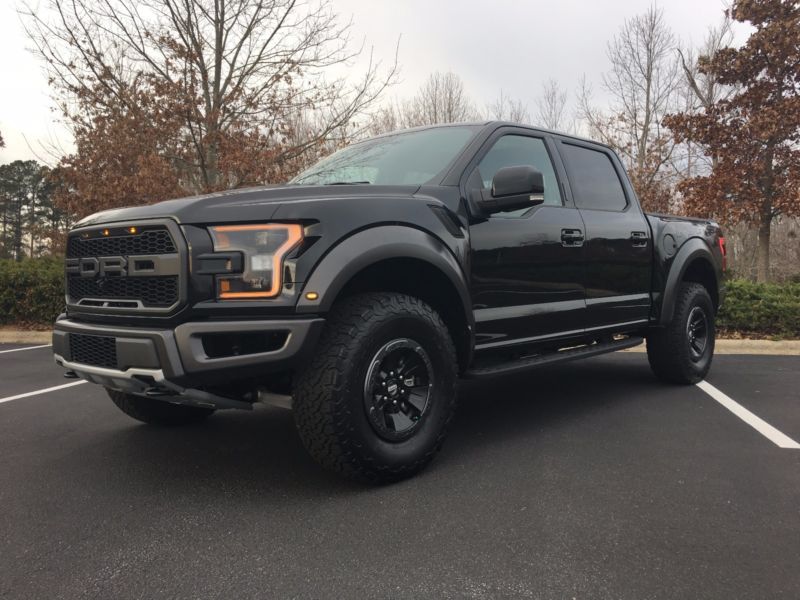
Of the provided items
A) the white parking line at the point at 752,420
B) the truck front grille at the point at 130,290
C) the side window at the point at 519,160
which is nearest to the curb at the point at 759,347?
the white parking line at the point at 752,420

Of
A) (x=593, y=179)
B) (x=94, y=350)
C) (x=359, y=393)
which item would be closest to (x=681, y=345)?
(x=593, y=179)

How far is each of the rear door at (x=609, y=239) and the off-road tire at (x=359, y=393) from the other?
5.59 feet

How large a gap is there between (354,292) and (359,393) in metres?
0.55

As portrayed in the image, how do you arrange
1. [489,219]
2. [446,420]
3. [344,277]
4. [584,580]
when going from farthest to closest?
[489,219], [446,420], [344,277], [584,580]

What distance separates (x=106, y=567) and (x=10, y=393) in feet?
13.8

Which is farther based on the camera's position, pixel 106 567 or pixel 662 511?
pixel 662 511

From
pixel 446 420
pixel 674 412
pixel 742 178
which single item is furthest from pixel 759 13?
pixel 446 420

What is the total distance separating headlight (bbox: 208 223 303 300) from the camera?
8.48ft

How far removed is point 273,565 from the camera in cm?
214

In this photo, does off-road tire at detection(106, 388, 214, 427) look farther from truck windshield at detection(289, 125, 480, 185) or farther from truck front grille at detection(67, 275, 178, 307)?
truck windshield at detection(289, 125, 480, 185)

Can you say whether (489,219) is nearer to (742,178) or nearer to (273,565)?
(273,565)

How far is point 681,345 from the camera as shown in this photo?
200 inches

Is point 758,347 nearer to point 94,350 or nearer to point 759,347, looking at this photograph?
point 759,347

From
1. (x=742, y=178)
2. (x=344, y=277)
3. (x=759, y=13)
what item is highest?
(x=759, y=13)
